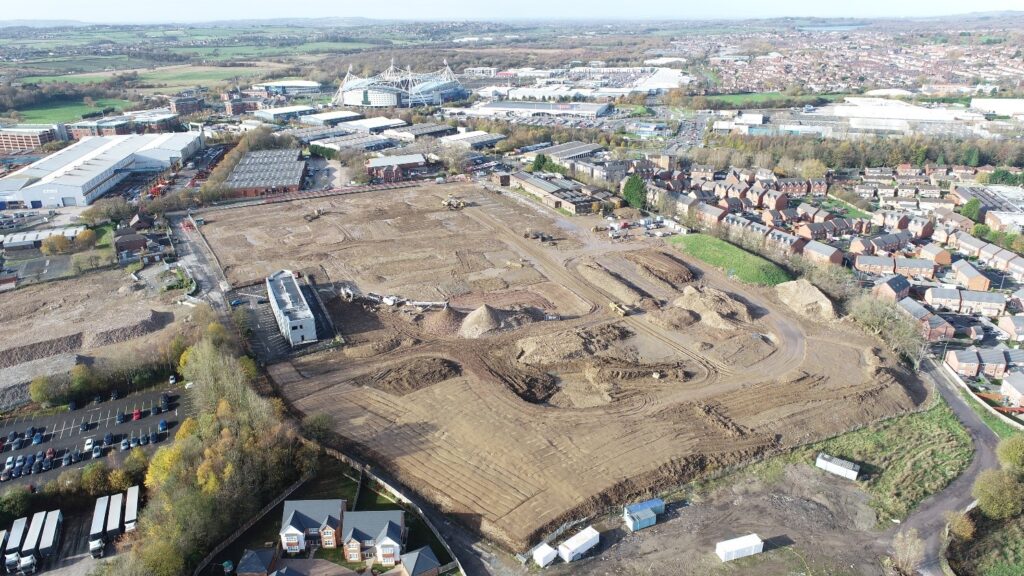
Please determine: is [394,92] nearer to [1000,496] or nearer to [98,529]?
[98,529]

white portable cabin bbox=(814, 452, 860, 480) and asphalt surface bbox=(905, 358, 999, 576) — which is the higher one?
white portable cabin bbox=(814, 452, 860, 480)

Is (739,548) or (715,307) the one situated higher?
(715,307)

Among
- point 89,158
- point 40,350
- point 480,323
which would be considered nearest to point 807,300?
point 480,323

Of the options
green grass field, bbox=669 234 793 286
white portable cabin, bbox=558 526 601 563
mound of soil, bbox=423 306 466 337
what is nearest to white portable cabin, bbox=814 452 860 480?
white portable cabin, bbox=558 526 601 563

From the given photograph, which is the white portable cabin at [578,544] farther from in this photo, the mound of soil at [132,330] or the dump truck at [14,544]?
→ the mound of soil at [132,330]

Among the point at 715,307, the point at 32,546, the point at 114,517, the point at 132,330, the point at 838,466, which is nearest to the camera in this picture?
the point at 32,546

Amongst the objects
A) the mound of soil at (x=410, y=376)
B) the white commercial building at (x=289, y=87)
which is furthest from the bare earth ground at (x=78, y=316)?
the white commercial building at (x=289, y=87)

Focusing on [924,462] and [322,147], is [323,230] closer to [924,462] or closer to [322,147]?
[322,147]

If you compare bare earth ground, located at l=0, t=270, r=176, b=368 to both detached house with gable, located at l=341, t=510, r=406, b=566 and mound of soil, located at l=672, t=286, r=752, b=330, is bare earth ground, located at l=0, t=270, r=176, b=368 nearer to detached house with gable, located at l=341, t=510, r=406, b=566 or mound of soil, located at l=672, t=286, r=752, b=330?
detached house with gable, located at l=341, t=510, r=406, b=566
